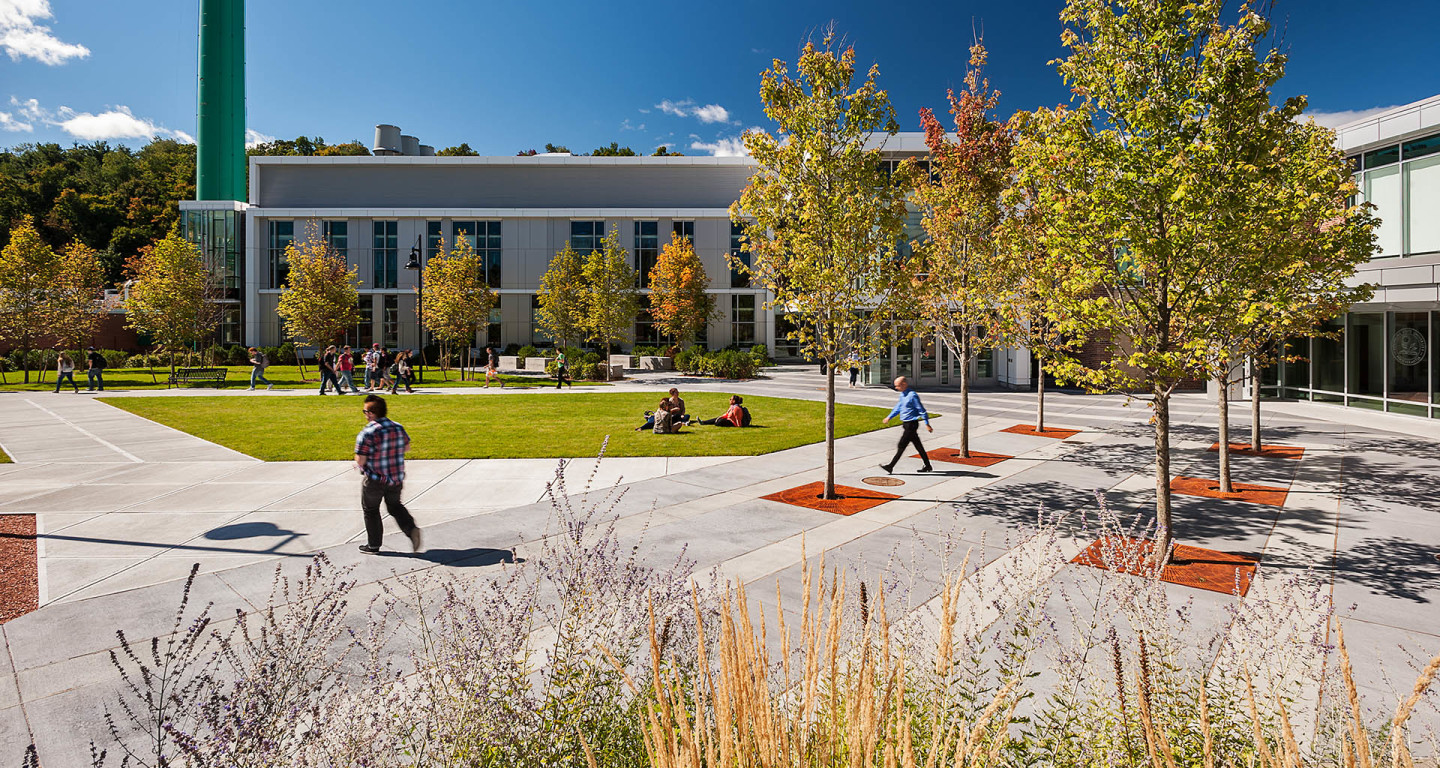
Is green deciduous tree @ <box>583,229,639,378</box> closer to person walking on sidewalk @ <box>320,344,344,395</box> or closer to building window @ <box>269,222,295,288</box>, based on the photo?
person walking on sidewalk @ <box>320,344,344,395</box>

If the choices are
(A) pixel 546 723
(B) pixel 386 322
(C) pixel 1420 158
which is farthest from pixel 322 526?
(B) pixel 386 322

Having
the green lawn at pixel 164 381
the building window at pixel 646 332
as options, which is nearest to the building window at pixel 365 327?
the green lawn at pixel 164 381

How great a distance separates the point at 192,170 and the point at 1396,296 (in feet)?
318

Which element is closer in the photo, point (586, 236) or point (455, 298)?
point (455, 298)

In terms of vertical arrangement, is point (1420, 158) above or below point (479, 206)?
below

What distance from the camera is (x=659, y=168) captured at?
5259 centimetres

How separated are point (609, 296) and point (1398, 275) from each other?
29.3m

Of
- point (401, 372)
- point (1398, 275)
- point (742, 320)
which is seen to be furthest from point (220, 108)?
point (1398, 275)

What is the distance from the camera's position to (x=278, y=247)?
51625mm

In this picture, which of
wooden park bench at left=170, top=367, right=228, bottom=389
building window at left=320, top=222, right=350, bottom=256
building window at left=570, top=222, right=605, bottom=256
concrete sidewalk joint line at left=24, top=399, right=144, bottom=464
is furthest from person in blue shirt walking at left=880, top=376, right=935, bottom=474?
building window at left=320, top=222, right=350, bottom=256

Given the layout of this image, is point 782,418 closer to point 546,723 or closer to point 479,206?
point 546,723

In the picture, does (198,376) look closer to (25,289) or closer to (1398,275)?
(25,289)

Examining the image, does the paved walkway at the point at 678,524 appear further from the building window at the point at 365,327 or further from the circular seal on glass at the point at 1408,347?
the building window at the point at 365,327

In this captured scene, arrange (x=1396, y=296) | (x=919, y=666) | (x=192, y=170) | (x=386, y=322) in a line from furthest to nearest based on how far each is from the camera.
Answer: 1. (x=192, y=170)
2. (x=386, y=322)
3. (x=1396, y=296)
4. (x=919, y=666)
